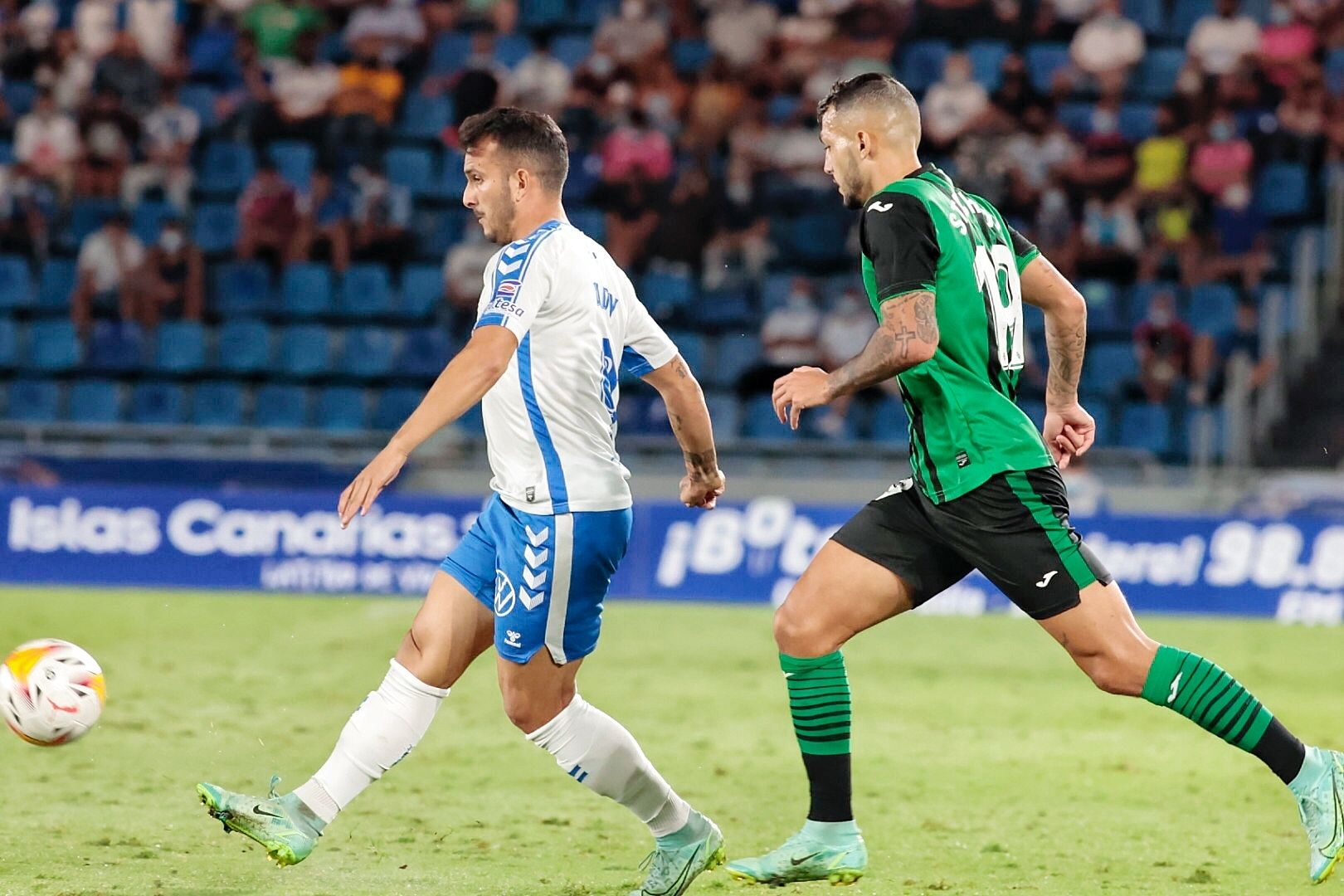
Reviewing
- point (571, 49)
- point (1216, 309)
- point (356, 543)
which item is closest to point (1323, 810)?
point (356, 543)

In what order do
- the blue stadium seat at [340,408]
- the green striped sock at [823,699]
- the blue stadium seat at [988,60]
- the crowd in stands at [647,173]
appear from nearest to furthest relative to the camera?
1. the green striped sock at [823,699]
2. the crowd in stands at [647,173]
3. the blue stadium seat at [340,408]
4. the blue stadium seat at [988,60]

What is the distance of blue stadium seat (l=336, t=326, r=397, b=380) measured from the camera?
51.2 ft

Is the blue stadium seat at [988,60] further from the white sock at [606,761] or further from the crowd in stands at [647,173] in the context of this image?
the white sock at [606,761]

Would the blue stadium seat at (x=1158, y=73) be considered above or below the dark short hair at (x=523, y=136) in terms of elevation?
above

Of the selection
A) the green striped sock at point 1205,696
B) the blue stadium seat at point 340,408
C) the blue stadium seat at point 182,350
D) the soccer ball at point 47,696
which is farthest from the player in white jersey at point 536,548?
the blue stadium seat at point 182,350

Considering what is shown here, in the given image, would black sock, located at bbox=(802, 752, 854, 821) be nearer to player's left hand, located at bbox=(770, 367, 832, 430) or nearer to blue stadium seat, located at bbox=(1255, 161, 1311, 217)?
player's left hand, located at bbox=(770, 367, 832, 430)

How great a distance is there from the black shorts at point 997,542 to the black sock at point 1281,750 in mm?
634

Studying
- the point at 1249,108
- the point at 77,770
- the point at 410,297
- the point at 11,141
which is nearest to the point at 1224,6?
the point at 1249,108

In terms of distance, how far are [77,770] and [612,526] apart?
3197 mm

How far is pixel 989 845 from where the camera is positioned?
19.5 ft

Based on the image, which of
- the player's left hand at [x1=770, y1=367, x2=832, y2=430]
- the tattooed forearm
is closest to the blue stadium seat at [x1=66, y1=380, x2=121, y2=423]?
the player's left hand at [x1=770, y1=367, x2=832, y2=430]

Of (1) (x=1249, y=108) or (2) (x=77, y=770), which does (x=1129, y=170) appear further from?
(2) (x=77, y=770)

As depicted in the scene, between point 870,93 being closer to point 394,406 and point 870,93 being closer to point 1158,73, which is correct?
point 394,406

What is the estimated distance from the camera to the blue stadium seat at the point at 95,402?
15695 mm
